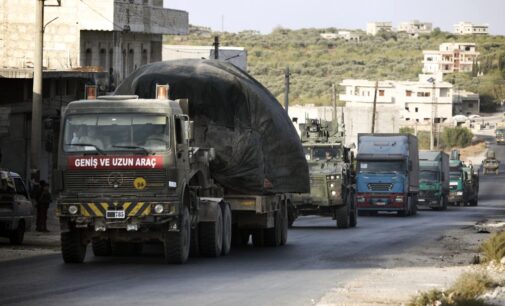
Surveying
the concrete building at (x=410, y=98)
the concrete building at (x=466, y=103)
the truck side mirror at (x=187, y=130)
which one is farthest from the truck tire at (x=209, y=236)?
the concrete building at (x=466, y=103)

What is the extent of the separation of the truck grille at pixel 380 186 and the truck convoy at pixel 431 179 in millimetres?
12029

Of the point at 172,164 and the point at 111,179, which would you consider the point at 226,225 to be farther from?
the point at 111,179

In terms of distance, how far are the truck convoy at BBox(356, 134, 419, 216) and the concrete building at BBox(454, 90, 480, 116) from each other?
129883 millimetres

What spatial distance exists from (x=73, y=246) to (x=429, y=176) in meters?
46.1

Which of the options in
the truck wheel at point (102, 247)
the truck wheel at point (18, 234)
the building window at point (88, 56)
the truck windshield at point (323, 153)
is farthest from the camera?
the building window at point (88, 56)

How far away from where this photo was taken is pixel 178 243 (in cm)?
2400

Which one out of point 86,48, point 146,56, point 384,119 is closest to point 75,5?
point 86,48

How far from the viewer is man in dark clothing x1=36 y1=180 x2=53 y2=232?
3425 cm

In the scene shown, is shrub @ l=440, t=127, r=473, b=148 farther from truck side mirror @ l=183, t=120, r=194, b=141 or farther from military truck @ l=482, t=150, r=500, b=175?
truck side mirror @ l=183, t=120, r=194, b=141

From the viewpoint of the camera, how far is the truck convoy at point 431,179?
6819 cm

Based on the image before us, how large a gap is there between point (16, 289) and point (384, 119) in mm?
124846

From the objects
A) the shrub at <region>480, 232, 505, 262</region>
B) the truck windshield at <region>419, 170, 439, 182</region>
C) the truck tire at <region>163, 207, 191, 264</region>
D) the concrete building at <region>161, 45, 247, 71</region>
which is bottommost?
the truck windshield at <region>419, 170, 439, 182</region>

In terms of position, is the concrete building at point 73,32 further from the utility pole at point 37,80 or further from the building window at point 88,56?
the utility pole at point 37,80

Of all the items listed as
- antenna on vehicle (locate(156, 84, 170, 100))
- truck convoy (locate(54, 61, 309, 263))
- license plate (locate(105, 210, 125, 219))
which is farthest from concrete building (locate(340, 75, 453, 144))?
license plate (locate(105, 210, 125, 219))
